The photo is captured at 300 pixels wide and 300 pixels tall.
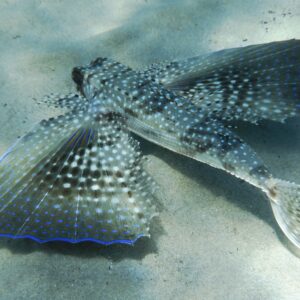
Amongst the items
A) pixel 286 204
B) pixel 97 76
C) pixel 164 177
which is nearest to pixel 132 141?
pixel 164 177

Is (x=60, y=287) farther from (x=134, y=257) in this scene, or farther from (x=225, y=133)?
(x=225, y=133)

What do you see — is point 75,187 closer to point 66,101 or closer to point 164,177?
point 164,177

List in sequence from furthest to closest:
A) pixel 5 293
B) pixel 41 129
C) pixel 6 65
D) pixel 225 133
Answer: pixel 6 65 < pixel 41 129 < pixel 225 133 < pixel 5 293

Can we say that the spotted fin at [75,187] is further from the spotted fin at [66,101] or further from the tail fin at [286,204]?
the tail fin at [286,204]

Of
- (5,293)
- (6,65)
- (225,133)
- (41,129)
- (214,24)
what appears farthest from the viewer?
(214,24)

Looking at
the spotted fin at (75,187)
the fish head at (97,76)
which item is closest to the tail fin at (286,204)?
the spotted fin at (75,187)

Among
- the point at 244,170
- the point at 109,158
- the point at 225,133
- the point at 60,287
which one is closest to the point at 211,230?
the point at 244,170
